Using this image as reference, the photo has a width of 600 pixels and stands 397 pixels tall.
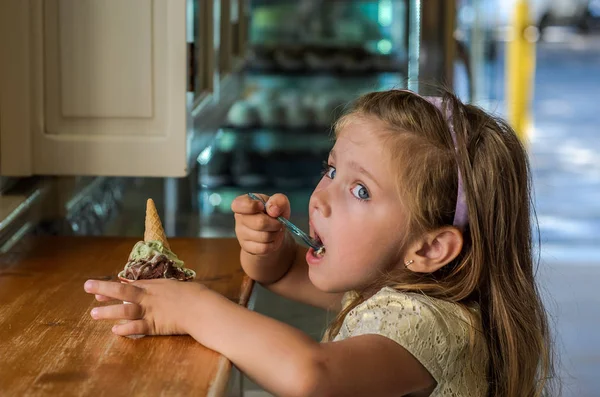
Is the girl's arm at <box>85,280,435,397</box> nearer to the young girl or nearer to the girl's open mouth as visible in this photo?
the young girl

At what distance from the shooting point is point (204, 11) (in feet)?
8.54

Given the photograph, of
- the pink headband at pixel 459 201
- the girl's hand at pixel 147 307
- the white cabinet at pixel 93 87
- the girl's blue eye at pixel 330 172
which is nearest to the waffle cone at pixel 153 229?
the girl's hand at pixel 147 307

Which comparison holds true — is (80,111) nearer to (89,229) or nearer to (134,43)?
(134,43)

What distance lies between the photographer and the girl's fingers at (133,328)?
1.11m

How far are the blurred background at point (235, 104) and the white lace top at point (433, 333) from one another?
1.17ft

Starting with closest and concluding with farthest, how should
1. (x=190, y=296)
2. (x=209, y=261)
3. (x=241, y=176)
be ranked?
(x=190, y=296)
(x=209, y=261)
(x=241, y=176)

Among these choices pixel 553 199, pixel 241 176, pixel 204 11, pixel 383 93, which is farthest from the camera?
pixel 553 199

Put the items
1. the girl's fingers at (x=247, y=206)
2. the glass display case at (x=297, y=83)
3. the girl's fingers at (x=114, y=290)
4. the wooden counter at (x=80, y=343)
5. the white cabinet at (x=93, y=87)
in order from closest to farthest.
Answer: the wooden counter at (x=80, y=343)
the girl's fingers at (x=114, y=290)
the girl's fingers at (x=247, y=206)
the white cabinet at (x=93, y=87)
the glass display case at (x=297, y=83)

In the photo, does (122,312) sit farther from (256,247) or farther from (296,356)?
(256,247)

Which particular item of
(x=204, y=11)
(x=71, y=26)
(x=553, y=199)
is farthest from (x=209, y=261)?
(x=553, y=199)

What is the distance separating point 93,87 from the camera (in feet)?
5.91

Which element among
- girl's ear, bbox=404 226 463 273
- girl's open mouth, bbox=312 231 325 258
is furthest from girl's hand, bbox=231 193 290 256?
girl's ear, bbox=404 226 463 273

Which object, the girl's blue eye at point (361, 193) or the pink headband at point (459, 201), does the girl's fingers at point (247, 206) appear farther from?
the pink headband at point (459, 201)

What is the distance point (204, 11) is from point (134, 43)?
85 centimetres
